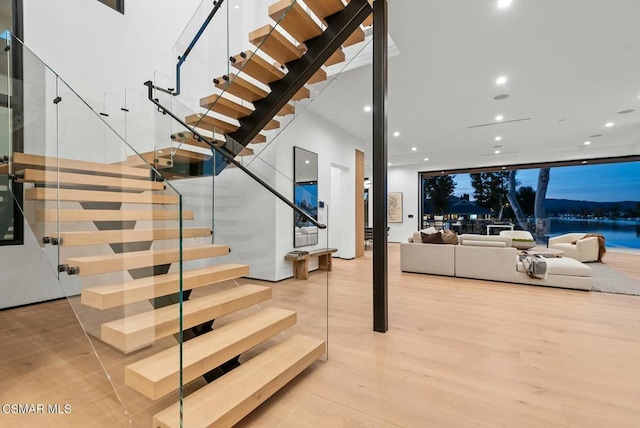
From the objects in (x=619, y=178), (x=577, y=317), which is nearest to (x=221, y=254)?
(x=577, y=317)

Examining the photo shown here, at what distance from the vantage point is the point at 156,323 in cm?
169

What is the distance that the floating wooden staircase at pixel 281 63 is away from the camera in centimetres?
289

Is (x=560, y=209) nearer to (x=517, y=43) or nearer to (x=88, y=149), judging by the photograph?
(x=517, y=43)

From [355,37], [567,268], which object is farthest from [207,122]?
[567,268]

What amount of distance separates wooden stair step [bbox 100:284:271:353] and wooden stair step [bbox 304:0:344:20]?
2.84 m

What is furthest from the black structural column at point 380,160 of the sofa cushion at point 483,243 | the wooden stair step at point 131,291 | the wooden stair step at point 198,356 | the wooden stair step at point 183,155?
the sofa cushion at point 483,243

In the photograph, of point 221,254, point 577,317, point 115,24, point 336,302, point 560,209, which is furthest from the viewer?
point 560,209

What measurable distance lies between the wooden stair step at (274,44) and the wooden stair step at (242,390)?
112 inches

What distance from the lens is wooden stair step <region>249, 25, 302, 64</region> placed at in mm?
2887

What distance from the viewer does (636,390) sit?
1.93 meters

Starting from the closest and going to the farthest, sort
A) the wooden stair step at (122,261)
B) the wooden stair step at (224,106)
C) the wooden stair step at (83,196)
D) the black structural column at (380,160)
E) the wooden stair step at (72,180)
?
the wooden stair step at (122,261)
the wooden stair step at (83,196)
the wooden stair step at (72,180)
the black structural column at (380,160)
the wooden stair step at (224,106)

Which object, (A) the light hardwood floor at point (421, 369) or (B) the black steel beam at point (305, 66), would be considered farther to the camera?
(B) the black steel beam at point (305, 66)

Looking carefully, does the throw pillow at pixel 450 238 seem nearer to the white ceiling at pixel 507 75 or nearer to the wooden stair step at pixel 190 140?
the white ceiling at pixel 507 75

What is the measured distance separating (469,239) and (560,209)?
790cm
